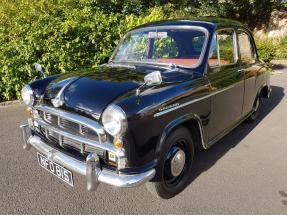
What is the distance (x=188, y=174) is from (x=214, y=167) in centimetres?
58

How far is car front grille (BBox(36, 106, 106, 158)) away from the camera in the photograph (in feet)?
8.87

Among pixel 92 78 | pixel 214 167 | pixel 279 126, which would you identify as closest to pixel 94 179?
pixel 92 78

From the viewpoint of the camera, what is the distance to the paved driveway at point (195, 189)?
3057mm

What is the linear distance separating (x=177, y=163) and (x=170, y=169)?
103mm

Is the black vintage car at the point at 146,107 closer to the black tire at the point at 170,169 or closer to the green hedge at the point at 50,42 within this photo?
the black tire at the point at 170,169

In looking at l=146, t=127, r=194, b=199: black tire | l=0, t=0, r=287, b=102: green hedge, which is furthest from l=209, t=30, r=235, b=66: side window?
l=0, t=0, r=287, b=102: green hedge

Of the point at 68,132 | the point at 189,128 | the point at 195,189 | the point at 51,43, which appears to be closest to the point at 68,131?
the point at 68,132

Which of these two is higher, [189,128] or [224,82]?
[224,82]

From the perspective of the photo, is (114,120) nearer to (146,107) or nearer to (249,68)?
(146,107)

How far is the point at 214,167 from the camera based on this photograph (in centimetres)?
387

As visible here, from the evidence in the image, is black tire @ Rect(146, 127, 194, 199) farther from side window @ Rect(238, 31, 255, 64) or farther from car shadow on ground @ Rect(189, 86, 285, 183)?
side window @ Rect(238, 31, 255, 64)

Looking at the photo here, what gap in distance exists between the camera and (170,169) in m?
3.12

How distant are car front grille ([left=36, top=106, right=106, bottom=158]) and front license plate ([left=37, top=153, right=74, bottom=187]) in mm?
193

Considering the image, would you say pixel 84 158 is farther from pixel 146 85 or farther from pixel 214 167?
pixel 214 167
